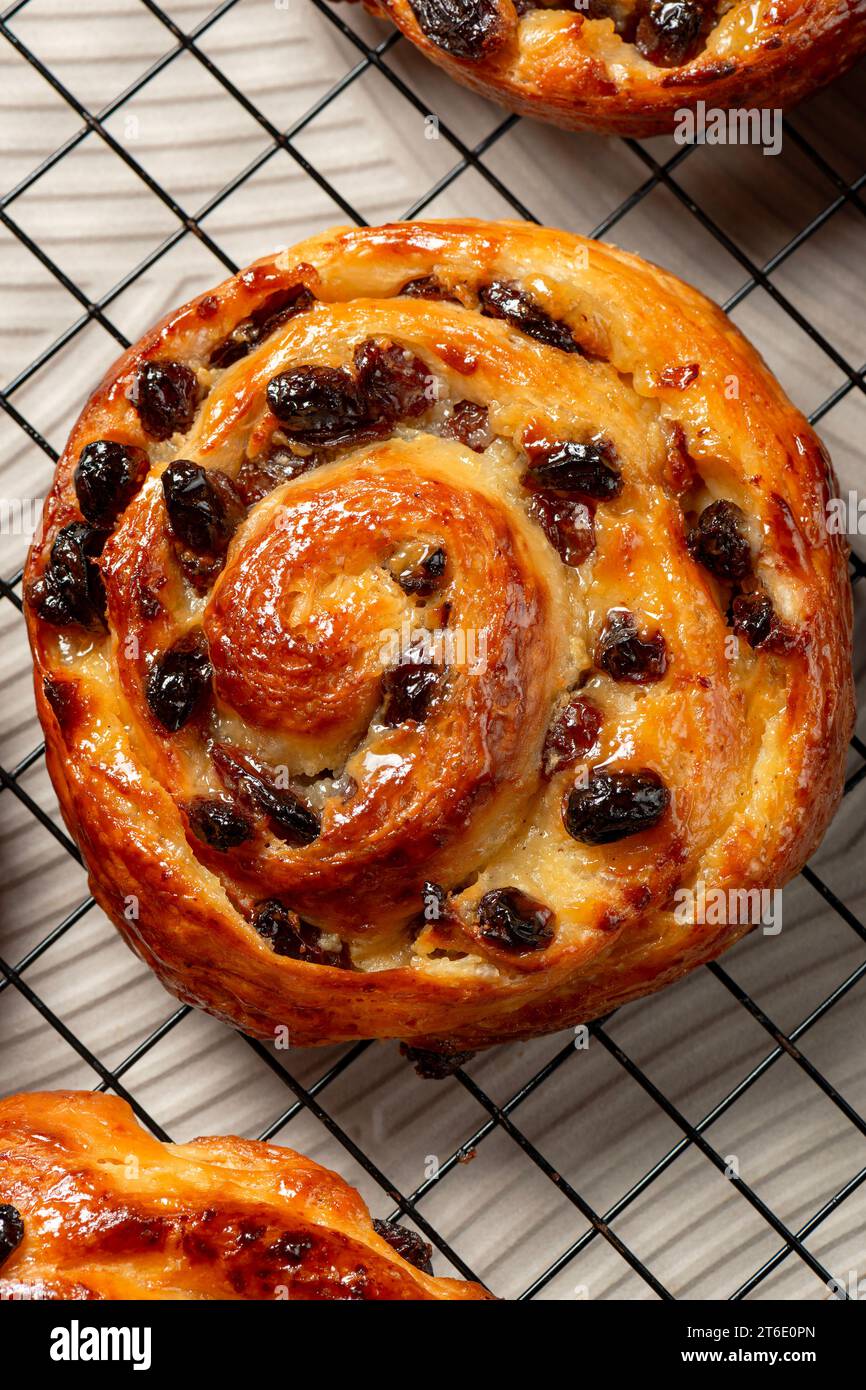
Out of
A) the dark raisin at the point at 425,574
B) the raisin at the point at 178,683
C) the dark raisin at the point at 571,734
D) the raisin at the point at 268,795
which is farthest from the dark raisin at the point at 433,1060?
the dark raisin at the point at 425,574

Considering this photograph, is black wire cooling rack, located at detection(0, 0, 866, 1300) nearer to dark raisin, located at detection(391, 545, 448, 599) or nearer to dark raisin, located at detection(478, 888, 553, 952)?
dark raisin, located at detection(478, 888, 553, 952)

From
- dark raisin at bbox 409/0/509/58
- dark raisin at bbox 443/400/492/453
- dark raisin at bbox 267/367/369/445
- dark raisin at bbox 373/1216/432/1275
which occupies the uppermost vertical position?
dark raisin at bbox 409/0/509/58

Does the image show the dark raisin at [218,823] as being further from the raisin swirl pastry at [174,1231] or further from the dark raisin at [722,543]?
the dark raisin at [722,543]

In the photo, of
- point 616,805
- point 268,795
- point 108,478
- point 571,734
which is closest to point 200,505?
point 108,478

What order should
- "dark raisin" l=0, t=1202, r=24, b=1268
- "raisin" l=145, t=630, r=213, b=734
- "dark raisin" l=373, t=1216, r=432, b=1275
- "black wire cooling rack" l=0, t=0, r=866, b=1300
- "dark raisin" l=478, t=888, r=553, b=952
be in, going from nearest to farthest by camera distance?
"dark raisin" l=0, t=1202, r=24, b=1268 < "dark raisin" l=478, t=888, r=553, b=952 < "raisin" l=145, t=630, r=213, b=734 < "dark raisin" l=373, t=1216, r=432, b=1275 < "black wire cooling rack" l=0, t=0, r=866, b=1300

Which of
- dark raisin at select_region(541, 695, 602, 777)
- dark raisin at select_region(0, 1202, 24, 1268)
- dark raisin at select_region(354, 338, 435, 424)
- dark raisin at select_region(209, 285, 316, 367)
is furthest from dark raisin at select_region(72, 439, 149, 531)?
dark raisin at select_region(0, 1202, 24, 1268)
